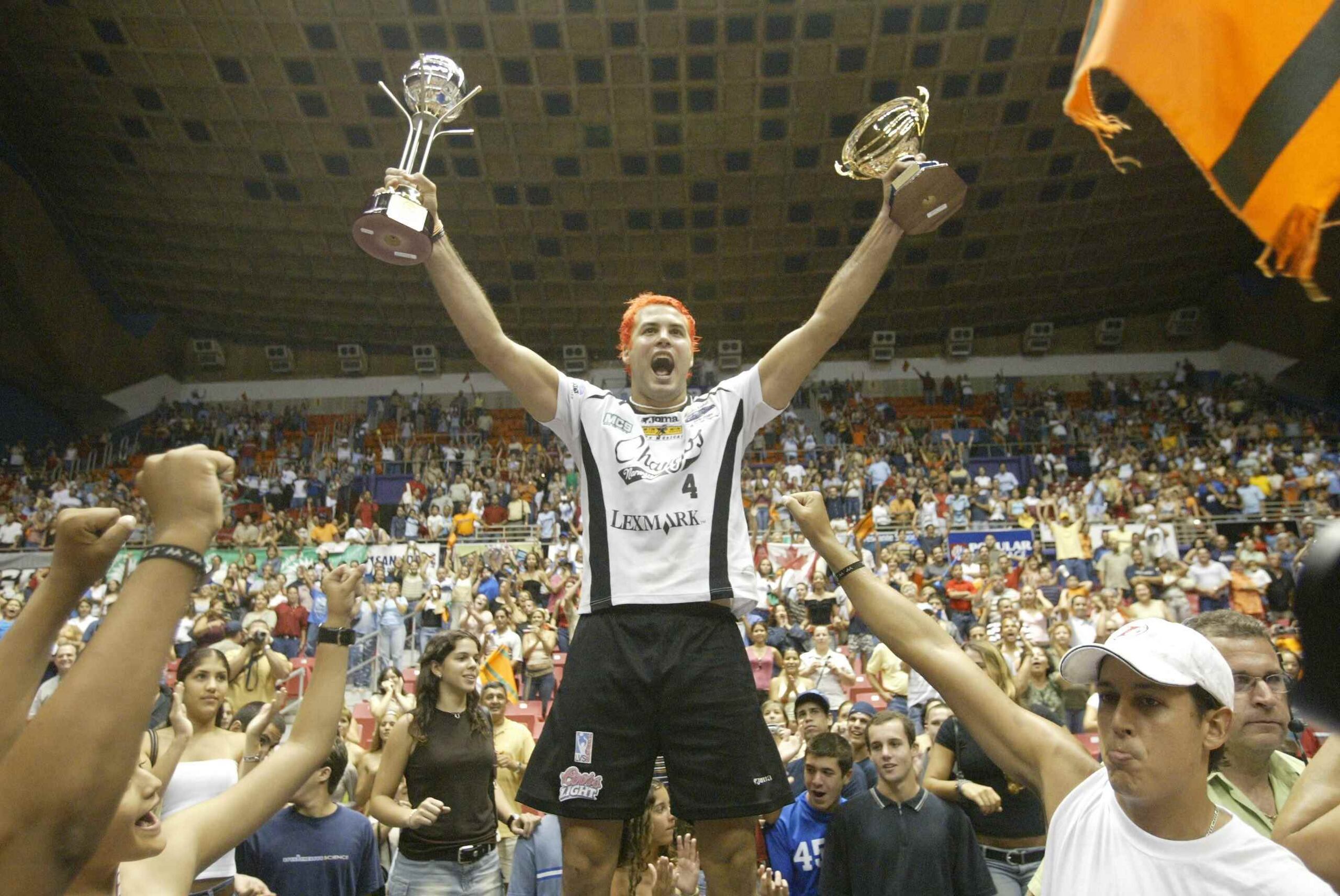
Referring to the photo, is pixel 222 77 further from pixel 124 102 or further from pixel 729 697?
pixel 729 697

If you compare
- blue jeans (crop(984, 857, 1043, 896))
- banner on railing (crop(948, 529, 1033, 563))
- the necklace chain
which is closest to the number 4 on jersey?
the necklace chain

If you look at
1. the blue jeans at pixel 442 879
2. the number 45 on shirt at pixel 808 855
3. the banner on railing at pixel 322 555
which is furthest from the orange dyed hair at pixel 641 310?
the banner on railing at pixel 322 555

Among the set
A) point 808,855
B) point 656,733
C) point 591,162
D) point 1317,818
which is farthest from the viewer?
point 591,162

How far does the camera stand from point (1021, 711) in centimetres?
230

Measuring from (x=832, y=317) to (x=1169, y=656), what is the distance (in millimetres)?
1417

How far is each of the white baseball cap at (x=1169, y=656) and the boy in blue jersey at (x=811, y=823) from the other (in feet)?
10.1

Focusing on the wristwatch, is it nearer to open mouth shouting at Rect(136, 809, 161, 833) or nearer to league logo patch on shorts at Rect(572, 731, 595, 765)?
open mouth shouting at Rect(136, 809, 161, 833)

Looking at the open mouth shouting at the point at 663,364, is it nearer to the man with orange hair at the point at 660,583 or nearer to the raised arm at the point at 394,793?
the man with orange hair at the point at 660,583

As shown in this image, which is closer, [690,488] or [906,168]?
[690,488]

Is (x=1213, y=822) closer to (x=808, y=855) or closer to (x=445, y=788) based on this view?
(x=808, y=855)

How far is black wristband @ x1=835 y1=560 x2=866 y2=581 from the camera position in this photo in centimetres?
252

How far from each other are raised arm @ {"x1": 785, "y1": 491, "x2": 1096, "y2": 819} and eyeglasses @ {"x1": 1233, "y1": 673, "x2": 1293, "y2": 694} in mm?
877

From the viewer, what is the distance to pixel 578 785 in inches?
100

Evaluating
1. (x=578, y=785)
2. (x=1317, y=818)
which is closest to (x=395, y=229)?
(x=578, y=785)
